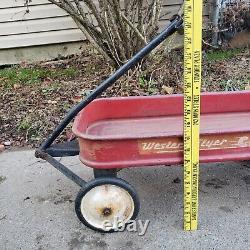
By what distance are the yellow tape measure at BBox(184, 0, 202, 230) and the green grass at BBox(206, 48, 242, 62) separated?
3285mm

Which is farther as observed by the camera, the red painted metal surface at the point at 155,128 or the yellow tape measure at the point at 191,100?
the red painted metal surface at the point at 155,128

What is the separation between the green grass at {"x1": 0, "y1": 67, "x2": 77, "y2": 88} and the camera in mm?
5195

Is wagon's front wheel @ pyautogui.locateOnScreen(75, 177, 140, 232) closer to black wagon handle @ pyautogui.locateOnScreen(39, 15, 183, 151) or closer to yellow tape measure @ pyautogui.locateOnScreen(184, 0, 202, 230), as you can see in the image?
yellow tape measure @ pyautogui.locateOnScreen(184, 0, 202, 230)

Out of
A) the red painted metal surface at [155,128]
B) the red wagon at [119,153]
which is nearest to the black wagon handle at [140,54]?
the red wagon at [119,153]

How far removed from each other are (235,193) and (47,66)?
138 inches

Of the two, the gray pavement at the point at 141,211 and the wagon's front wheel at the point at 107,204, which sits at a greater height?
the wagon's front wheel at the point at 107,204

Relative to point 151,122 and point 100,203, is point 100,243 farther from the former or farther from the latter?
point 151,122

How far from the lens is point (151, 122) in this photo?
320cm

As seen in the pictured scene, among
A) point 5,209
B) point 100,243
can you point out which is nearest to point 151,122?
point 100,243

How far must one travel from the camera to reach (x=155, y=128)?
3.16 meters

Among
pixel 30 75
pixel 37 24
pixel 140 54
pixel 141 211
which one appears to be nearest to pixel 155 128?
pixel 141 211

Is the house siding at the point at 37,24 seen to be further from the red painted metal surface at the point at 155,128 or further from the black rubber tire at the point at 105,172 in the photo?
the black rubber tire at the point at 105,172

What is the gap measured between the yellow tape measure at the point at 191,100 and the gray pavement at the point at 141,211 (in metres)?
0.17

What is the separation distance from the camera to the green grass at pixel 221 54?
18.3ft
